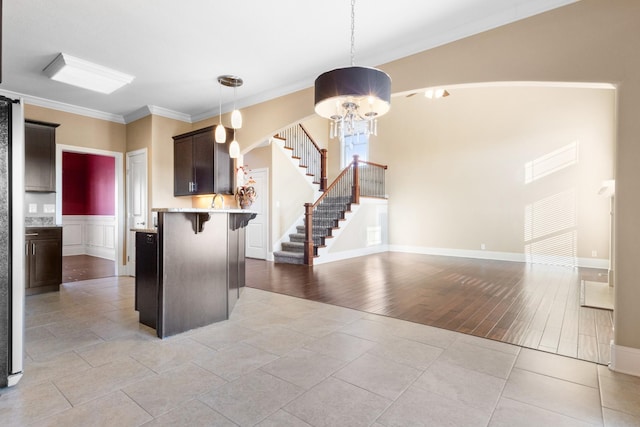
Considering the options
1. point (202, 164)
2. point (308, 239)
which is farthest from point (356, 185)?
point (202, 164)

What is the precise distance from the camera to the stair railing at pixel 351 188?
6.94 meters

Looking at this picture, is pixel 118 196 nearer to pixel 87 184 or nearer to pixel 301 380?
pixel 87 184

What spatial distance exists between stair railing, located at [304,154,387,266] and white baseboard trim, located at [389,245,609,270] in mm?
1652

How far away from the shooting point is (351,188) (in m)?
8.32

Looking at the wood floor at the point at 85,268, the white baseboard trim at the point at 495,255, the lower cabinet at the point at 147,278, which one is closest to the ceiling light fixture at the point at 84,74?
the lower cabinet at the point at 147,278

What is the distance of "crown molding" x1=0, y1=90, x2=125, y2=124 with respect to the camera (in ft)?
16.7

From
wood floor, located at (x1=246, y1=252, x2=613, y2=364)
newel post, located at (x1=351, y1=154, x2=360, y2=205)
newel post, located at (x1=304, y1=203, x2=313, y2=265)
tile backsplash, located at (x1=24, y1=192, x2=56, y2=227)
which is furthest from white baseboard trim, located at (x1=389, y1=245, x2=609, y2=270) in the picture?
tile backsplash, located at (x1=24, y1=192, x2=56, y2=227)

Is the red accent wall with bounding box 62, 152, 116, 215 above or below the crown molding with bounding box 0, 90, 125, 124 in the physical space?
below

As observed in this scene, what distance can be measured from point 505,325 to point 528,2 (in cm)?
297

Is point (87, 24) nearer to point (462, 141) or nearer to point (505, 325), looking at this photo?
point (505, 325)

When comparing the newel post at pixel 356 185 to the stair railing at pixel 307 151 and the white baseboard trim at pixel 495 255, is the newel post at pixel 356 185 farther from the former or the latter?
the white baseboard trim at pixel 495 255

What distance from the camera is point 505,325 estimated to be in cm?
321

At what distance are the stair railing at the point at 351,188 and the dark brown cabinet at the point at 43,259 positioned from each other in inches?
165

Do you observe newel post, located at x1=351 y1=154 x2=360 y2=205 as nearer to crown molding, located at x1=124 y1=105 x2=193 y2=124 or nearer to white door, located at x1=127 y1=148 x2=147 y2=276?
crown molding, located at x1=124 y1=105 x2=193 y2=124
